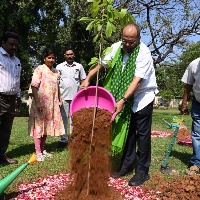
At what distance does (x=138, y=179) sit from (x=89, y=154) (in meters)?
1.01

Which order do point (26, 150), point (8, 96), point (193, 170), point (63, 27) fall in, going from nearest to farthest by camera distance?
point (193, 170), point (8, 96), point (26, 150), point (63, 27)

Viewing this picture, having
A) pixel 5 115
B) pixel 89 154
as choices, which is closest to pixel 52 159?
pixel 5 115

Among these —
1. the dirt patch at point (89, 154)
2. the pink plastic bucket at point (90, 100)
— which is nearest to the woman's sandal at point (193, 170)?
the dirt patch at point (89, 154)

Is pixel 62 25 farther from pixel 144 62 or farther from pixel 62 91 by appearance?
pixel 144 62

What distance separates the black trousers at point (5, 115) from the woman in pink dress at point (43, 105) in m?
0.37

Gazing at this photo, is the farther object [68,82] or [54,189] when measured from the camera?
[68,82]

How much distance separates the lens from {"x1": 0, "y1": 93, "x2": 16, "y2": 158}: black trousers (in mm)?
4977

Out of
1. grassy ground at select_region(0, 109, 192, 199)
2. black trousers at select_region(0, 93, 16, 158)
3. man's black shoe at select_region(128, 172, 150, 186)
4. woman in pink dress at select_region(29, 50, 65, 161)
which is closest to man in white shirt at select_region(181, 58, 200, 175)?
grassy ground at select_region(0, 109, 192, 199)

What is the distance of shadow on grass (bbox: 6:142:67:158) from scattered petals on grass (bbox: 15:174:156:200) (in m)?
1.77

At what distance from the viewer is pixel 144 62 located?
3896mm

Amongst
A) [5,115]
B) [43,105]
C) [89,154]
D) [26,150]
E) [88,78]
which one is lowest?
[26,150]

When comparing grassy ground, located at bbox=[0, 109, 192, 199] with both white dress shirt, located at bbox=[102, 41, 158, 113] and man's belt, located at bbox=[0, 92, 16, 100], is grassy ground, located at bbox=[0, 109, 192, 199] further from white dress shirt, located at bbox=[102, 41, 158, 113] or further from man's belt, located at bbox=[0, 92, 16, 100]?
white dress shirt, located at bbox=[102, 41, 158, 113]

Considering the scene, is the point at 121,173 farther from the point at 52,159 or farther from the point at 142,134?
the point at 52,159

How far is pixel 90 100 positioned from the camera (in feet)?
12.8
